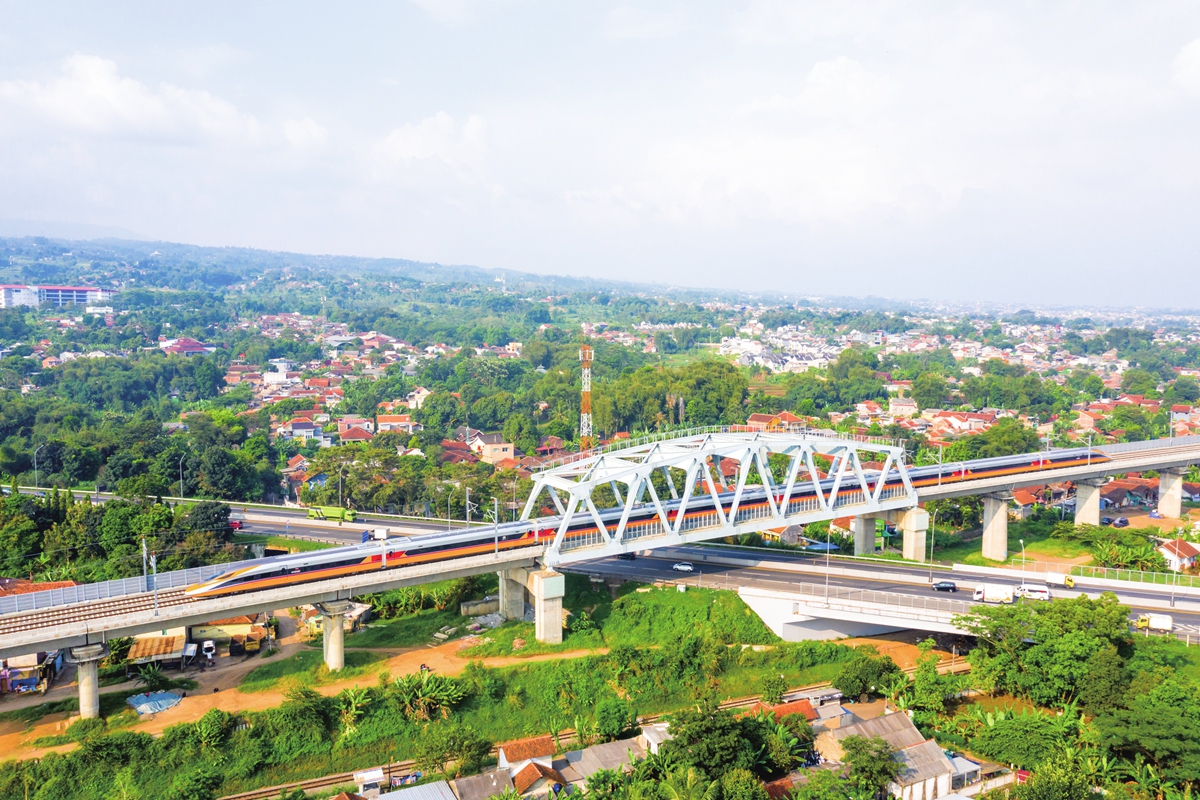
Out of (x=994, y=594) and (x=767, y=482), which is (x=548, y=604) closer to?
(x=767, y=482)

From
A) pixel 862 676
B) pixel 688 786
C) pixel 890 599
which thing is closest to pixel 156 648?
pixel 688 786

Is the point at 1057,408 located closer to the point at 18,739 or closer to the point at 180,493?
the point at 180,493

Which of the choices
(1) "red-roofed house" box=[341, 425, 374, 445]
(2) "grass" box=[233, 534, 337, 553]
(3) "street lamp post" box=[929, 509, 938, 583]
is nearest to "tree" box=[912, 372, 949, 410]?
(3) "street lamp post" box=[929, 509, 938, 583]

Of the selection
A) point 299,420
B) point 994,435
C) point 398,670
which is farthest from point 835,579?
point 299,420

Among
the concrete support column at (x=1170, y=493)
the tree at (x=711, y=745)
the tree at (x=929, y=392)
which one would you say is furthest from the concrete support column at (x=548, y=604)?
the tree at (x=929, y=392)

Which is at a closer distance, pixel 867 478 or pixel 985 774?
pixel 985 774

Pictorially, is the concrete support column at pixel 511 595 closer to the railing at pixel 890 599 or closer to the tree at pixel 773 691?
the tree at pixel 773 691

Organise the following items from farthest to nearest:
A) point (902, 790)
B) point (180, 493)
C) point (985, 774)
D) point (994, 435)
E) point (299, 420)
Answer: point (299, 420), point (994, 435), point (180, 493), point (985, 774), point (902, 790)
